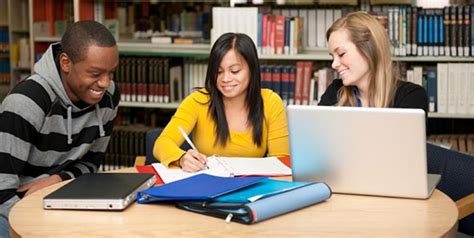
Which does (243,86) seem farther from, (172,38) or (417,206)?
(172,38)

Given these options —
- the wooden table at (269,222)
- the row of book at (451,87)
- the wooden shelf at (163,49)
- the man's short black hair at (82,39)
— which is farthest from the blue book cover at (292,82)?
the wooden table at (269,222)

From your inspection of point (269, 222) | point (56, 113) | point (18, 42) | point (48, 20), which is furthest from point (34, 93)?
point (18, 42)

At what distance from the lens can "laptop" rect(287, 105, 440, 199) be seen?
1946 mm

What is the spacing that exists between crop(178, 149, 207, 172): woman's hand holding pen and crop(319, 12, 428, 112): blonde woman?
646mm

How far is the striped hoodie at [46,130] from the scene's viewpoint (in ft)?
8.00

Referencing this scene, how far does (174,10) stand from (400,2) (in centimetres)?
156

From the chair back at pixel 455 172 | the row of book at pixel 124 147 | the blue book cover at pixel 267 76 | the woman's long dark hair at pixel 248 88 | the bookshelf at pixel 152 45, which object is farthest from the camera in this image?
the row of book at pixel 124 147

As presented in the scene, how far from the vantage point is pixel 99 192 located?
2.02 m

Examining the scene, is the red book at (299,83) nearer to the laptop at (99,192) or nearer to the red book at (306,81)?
the red book at (306,81)

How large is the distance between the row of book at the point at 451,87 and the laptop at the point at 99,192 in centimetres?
240

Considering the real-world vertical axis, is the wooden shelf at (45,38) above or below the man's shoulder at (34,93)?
above

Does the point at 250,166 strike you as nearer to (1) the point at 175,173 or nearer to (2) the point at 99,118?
(1) the point at 175,173

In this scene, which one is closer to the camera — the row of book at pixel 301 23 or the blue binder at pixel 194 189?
the blue binder at pixel 194 189

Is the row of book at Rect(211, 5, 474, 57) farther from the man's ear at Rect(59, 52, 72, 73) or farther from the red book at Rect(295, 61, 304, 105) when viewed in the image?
the man's ear at Rect(59, 52, 72, 73)
